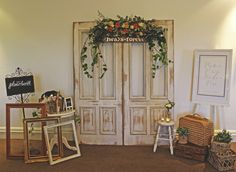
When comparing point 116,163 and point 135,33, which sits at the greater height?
point 135,33

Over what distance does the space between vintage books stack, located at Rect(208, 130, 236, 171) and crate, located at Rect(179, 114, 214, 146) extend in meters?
0.14

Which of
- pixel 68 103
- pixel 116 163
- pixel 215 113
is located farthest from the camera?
pixel 215 113

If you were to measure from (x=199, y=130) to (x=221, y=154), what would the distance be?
45 cm

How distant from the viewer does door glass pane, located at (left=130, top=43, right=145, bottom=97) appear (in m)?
4.50

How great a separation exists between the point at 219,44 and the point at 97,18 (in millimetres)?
2046

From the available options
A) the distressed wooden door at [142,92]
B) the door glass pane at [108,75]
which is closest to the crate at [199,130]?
the distressed wooden door at [142,92]

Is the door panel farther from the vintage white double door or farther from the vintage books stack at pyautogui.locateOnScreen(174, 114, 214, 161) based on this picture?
the vintage books stack at pyautogui.locateOnScreen(174, 114, 214, 161)

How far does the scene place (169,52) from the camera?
4461 millimetres

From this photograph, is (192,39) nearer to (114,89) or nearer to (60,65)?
(114,89)

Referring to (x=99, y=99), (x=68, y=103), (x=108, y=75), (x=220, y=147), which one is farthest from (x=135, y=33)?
(x=220, y=147)

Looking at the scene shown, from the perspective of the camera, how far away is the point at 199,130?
399 cm

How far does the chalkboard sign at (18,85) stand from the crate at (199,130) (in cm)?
250

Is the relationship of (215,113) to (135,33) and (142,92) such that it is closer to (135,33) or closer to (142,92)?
(142,92)

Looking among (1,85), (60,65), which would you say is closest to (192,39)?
(60,65)
